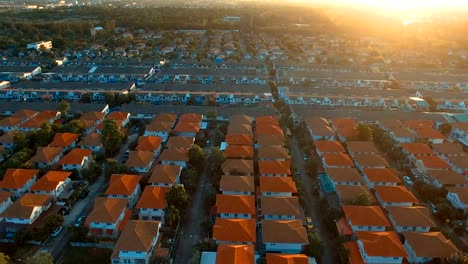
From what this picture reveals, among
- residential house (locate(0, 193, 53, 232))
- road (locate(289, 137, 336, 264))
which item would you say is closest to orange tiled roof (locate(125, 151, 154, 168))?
residential house (locate(0, 193, 53, 232))

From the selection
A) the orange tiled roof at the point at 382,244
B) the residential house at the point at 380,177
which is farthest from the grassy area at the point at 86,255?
the residential house at the point at 380,177

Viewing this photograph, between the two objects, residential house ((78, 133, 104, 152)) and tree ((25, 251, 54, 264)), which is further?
residential house ((78, 133, 104, 152))

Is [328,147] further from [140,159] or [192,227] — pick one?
[140,159]

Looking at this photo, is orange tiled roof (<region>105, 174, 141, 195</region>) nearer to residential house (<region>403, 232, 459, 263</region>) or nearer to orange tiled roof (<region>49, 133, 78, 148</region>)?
orange tiled roof (<region>49, 133, 78, 148</region>)

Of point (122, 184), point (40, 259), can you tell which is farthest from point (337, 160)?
point (40, 259)

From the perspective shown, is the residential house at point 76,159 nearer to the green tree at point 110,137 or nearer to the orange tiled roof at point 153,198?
the green tree at point 110,137

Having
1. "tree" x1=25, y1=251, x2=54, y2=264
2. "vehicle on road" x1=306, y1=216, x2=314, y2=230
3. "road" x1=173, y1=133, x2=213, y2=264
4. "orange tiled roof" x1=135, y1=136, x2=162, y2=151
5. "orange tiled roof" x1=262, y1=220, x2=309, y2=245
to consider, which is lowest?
"road" x1=173, y1=133, x2=213, y2=264

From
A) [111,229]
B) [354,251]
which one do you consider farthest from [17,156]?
[354,251]
